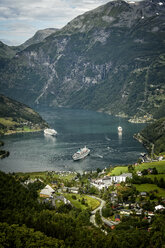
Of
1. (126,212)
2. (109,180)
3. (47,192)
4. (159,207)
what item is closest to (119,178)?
(109,180)

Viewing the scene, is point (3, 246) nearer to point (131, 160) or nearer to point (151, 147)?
point (131, 160)

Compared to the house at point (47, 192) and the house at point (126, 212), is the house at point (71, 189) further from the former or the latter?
the house at point (126, 212)

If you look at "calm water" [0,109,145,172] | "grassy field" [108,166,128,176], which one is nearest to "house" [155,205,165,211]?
"grassy field" [108,166,128,176]

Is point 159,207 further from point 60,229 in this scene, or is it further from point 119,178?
point 119,178

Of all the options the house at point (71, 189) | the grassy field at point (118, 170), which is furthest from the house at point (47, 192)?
the grassy field at point (118, 170)

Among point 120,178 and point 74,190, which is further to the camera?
point 120,178

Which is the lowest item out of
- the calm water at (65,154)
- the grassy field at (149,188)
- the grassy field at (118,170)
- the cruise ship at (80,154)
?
the calm water at (65,154)

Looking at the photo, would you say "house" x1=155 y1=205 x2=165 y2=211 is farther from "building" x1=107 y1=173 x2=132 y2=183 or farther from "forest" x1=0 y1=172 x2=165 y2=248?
"building" x1=107 y1=173 x2=132 y2=183

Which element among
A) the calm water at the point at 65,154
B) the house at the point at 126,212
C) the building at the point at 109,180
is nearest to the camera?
the house at the point at 126,212
